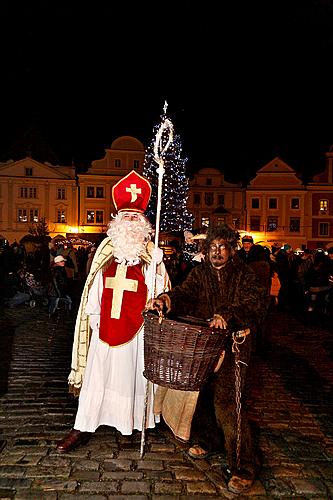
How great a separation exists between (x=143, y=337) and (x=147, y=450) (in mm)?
1055

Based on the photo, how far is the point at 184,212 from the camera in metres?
35.6

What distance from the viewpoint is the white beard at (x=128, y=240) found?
15.0 ft

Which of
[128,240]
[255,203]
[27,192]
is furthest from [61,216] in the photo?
[128,240]

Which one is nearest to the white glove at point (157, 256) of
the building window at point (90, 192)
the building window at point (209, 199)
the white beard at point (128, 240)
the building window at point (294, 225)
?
the white beard at point (128, 240)

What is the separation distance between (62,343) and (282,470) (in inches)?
221

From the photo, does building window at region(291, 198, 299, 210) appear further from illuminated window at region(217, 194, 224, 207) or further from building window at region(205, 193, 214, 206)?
building window at region(205, 193, 214, 206)

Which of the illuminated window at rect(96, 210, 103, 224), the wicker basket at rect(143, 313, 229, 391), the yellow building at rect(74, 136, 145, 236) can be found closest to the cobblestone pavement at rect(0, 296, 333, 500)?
the wicker basket at rect(143, 313, 229, 391)

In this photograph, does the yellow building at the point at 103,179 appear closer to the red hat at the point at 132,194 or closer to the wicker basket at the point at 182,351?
the red hat at the point at 132,194

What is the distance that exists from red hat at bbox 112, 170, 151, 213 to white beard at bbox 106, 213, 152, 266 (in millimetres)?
222

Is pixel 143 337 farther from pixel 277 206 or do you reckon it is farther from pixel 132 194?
pixel 277 206

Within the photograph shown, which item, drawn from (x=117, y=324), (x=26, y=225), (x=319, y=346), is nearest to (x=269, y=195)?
(x=26, y=225)

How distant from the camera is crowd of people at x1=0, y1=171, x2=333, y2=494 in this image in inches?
150

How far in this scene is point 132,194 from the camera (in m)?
4.84

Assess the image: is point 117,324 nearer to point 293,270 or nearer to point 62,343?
point 62,343
